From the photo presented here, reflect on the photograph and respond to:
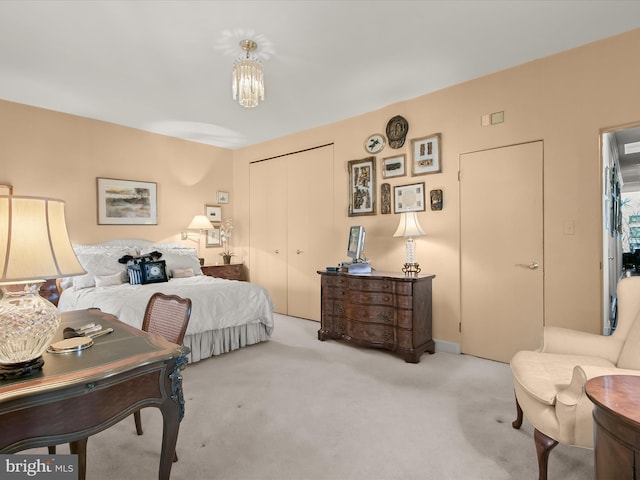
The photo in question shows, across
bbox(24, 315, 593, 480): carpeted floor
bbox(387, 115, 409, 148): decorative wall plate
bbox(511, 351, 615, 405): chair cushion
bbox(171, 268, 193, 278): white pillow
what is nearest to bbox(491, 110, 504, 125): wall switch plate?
bbox(387, 115, 409, 148): decorative wall plate

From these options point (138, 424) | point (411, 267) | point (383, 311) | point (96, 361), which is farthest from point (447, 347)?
point (96, 361)

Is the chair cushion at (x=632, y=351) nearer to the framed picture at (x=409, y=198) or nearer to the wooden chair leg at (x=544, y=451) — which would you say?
the wooden chair leg at (x=544, y=451)

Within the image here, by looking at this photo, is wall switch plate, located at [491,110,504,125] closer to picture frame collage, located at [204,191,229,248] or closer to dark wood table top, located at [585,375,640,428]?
dark wood table top, located at [585,375,640,428]

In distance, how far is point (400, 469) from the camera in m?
1.83

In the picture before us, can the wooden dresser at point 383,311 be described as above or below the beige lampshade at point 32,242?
below

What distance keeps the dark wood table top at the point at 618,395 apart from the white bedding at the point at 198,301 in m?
3.06

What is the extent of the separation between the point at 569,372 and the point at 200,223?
16.1ft

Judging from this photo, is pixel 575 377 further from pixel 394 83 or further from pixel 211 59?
pixel 211 59

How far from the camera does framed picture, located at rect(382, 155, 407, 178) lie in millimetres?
4078

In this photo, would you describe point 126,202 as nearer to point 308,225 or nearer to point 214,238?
point 214,238

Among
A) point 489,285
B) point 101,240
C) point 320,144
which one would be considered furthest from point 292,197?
point 489,285

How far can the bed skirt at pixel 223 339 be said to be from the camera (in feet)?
11.3

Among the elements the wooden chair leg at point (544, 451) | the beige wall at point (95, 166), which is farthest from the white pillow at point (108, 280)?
the wooden chair leg at point (544, 451)

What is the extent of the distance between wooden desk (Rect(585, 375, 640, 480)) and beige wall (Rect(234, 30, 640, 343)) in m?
1.92
